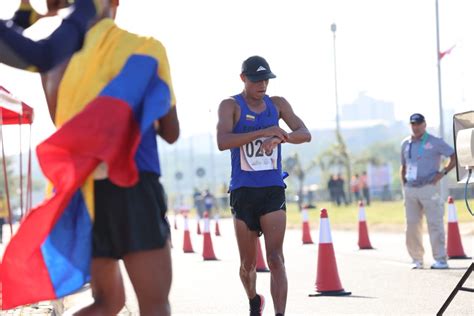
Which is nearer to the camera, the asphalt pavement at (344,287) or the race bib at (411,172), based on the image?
the asphalt pavement at (344,287)

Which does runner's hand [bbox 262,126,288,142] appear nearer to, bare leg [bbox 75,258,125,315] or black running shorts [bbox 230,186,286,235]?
black running shorts [bbox 230,186,286,235]

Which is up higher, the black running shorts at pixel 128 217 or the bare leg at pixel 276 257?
the black running shorts at pixel 128 217

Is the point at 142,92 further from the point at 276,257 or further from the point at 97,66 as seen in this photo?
the point at 276,257

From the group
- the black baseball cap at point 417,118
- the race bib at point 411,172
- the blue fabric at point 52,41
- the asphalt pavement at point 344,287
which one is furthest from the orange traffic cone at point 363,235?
the blue fabric at point 52,41

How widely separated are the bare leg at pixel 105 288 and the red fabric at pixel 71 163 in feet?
0.78

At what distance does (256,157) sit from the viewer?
9.70 metres

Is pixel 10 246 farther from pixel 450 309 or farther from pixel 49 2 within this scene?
pixel 450 309

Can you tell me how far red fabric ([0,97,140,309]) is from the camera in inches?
210

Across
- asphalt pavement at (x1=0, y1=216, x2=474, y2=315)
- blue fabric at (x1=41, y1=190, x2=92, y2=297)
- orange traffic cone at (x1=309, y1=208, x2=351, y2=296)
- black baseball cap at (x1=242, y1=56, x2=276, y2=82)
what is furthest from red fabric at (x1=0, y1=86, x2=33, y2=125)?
blue fabric at (x1=41, y1=190, x2=92, y2=297)

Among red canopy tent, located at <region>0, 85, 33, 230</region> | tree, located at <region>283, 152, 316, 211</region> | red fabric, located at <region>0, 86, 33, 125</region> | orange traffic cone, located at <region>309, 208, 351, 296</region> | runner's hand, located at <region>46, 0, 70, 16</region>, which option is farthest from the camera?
tree, located at <region>283, 152, 316, 211</region>

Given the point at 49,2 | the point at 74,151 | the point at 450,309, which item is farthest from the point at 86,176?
the point at 450,309

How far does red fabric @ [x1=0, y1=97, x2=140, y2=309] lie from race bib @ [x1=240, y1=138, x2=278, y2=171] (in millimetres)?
4287

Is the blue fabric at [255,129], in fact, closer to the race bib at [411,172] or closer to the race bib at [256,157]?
the race bib at [256,157]

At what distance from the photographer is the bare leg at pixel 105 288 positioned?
564cm
